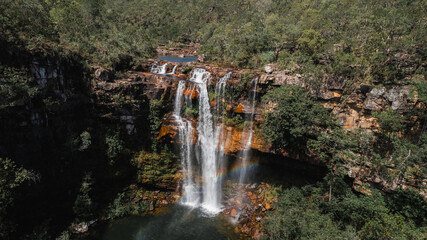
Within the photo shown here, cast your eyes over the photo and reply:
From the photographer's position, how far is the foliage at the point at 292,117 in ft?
48.7

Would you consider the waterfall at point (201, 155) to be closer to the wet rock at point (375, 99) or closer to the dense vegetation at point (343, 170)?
the dense vegetation at point (343, 170)

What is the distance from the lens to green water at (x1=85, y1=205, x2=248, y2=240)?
48.3 ft

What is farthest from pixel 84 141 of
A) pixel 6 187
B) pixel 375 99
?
pixel 375 99

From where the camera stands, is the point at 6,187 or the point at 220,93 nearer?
the point at 6,187

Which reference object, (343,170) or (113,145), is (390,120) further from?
(113,145)

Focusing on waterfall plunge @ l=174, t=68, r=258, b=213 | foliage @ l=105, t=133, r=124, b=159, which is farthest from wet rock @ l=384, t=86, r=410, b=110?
foliage @ l=105, t=133, r=124, b=159

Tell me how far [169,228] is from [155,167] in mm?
5522

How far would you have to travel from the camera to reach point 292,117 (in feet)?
49.0

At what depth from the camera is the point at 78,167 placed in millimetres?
15680

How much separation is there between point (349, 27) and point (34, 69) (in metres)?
28.7

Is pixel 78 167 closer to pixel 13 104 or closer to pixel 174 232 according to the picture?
pixel 13 104

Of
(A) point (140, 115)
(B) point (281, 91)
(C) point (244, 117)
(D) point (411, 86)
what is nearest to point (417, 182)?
(D) point (411, 86)

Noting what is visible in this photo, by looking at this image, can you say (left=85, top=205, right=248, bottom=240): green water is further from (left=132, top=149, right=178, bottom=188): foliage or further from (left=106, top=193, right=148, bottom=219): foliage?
(left=132, top=149, right=178, bottom=188): foliage

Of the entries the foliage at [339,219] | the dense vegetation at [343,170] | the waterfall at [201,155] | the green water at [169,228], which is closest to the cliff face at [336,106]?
the dense vegetation at [343,170]
